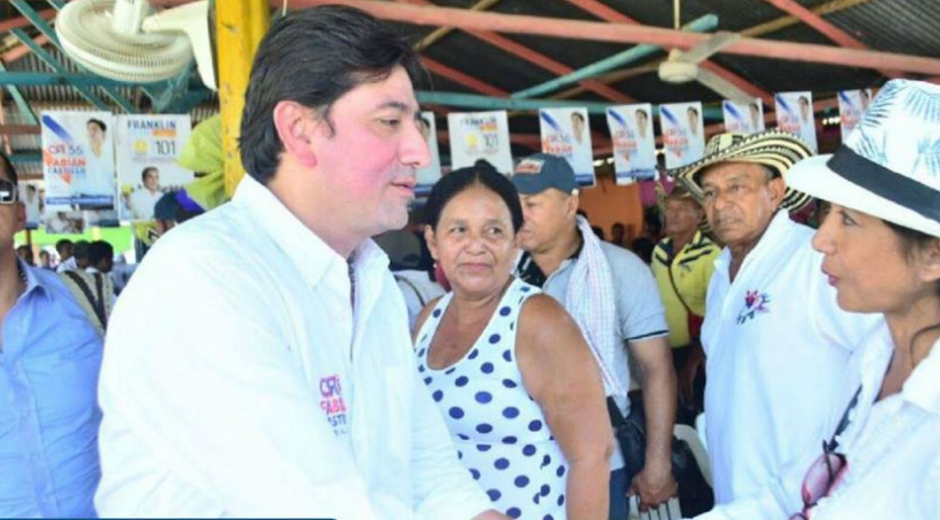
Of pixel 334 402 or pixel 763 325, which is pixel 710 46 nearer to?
pixel 763 325

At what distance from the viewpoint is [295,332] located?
104 centimetres

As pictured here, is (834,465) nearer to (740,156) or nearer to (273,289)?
(273,289)

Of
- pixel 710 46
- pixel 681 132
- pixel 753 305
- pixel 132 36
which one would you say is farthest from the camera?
pixel 681 132

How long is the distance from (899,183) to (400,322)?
0.84 meters

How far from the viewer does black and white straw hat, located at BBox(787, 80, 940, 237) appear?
1364mm

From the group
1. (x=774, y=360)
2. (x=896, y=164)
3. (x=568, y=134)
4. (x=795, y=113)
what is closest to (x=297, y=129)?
(x=896, y=164)

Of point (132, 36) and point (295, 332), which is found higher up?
point (132, 36)

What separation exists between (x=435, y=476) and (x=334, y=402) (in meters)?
0.42

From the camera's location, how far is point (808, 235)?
7.64ft

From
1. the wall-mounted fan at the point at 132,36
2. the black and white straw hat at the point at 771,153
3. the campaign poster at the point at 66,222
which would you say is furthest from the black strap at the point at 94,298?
the campaign poster at the point at 66,222

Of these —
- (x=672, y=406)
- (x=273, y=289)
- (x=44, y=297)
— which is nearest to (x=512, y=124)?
(x=672, y=406)

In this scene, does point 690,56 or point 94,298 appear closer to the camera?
point 94,298

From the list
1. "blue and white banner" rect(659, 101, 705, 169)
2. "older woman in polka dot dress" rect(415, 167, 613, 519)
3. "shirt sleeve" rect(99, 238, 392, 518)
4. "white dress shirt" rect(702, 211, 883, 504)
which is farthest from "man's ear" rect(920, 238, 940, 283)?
"blue and white banner" rect(659, 101, 705, 169)

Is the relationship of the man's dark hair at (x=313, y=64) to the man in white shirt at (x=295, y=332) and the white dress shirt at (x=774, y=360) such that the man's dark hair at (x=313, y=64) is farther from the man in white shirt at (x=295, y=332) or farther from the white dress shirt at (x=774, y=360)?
the white dress shirt at (x=774, y=360)
